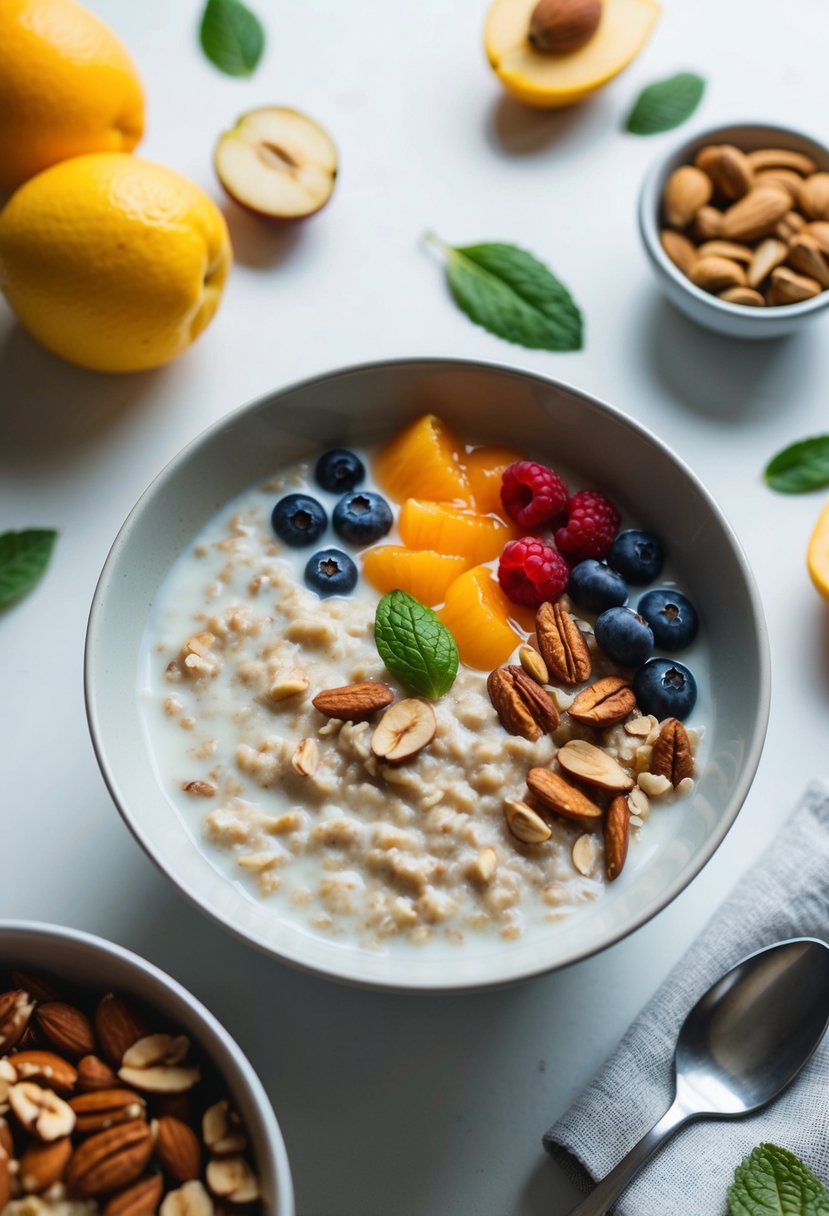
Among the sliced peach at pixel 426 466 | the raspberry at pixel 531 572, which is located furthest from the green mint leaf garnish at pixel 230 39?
the raspberry at pixel 531 572

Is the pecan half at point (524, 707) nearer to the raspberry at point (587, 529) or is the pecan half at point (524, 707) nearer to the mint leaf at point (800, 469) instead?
the raspberry at point (587, 529)

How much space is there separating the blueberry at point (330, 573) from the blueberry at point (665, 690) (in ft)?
1.22

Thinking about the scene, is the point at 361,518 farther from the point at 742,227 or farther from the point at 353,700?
the point at 742,227

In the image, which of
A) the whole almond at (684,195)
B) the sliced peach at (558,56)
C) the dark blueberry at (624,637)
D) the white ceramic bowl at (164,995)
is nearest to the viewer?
the white ceramic bowl at (164,995)

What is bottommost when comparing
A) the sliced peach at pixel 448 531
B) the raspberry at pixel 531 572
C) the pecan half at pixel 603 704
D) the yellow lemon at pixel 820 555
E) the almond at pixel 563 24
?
the pecan half at pixel 603 704

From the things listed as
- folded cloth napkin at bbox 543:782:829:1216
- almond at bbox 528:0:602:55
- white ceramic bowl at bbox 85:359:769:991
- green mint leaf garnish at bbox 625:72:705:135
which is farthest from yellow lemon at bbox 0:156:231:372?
folded cloth napkin at bbox 543:782:829:1216

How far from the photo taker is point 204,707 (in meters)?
1.45

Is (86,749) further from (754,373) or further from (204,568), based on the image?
(754,373)

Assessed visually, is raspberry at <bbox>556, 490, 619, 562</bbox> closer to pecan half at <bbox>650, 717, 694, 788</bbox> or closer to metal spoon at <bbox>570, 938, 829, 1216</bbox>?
pecan half at <bbox>650, 717, 694, 788</bbox>

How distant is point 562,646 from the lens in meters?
1.43

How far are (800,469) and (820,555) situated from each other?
0.15 m

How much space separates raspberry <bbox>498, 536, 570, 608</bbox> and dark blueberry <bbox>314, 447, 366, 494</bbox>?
233mm

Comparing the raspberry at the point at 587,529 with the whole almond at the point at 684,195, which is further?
the whole almond at the point at 684,195

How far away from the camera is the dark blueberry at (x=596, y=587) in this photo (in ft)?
4.77
